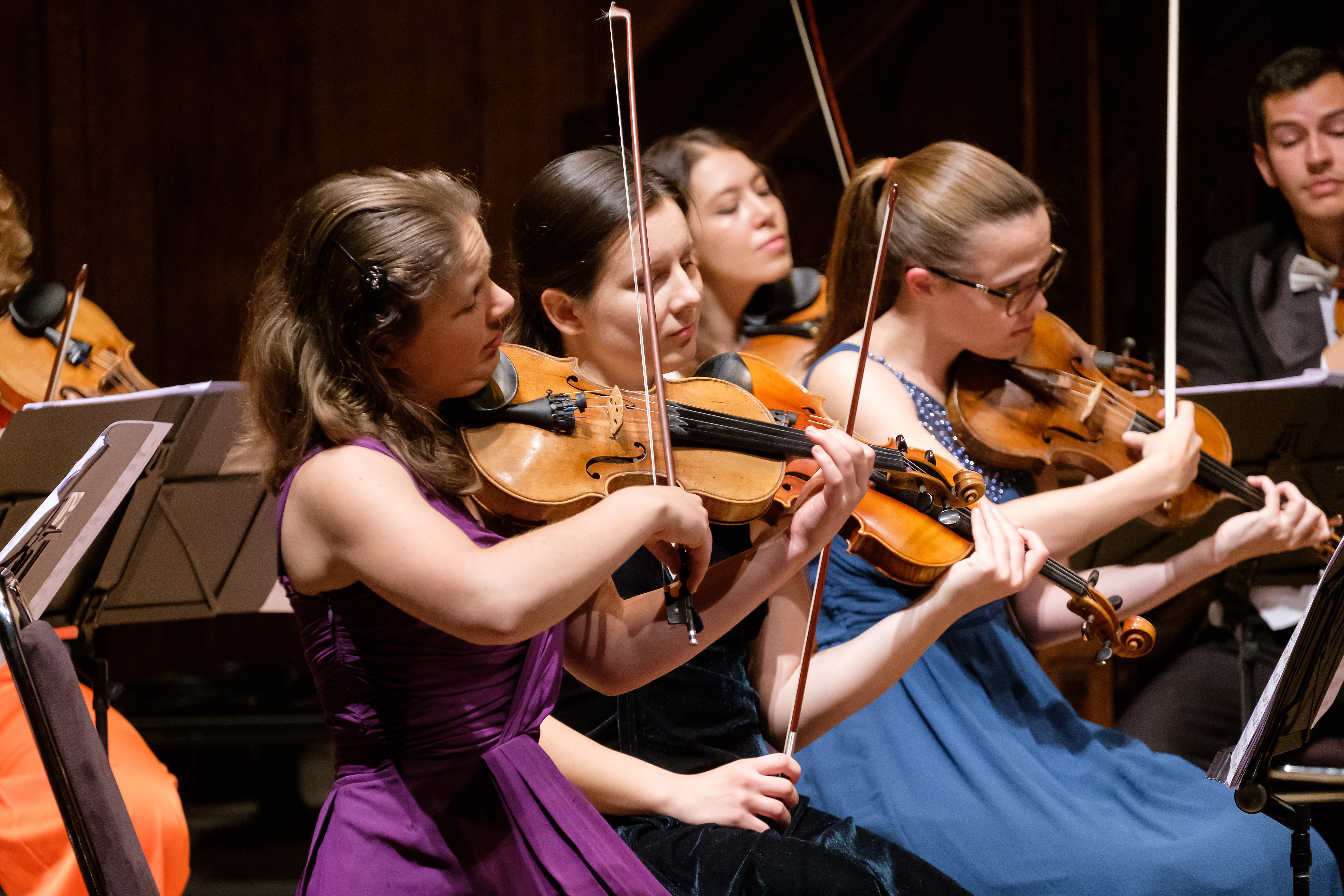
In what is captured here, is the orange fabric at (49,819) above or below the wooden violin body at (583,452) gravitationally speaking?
below

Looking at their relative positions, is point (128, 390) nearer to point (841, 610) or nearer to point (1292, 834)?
point (841, 610)

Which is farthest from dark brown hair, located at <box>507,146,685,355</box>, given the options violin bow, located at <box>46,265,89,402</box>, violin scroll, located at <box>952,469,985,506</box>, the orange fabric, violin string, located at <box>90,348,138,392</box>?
violin string, located at <box>90,348,138,392</box>

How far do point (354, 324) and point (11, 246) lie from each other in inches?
52.8

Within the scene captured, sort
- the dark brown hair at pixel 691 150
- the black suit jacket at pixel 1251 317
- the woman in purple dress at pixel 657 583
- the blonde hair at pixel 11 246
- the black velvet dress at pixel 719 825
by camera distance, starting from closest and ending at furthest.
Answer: the black velvet dress at pixel 719 825
the woman in purple dress at pixel 657 583
the blonde hair at pixel 11 246
the dark brown hair at pixel 691 150
the black suit jacket at pixel 1251 317

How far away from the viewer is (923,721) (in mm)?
1679

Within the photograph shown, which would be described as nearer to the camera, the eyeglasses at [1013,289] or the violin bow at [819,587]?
the violin bow at [819,587]

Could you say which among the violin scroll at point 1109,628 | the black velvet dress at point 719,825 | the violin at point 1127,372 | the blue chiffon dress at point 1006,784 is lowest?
the blue chiffon dress at point 1006,784

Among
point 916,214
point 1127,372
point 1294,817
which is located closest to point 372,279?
point 916,214

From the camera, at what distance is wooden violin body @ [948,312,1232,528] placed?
182 centimetres

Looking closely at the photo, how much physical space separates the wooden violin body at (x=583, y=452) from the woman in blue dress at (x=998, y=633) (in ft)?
1.04

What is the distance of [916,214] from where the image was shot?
1822 millimetres

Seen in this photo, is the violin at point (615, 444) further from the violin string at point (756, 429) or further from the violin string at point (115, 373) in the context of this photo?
the violin string at point (115, 373)

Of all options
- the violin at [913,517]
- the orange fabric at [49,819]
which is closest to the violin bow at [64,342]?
the orange fabric at [49,819]

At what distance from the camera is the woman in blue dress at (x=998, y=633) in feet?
4.93
